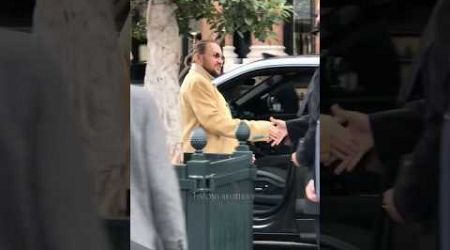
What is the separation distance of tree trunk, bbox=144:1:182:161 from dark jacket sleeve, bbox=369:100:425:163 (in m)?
1.33

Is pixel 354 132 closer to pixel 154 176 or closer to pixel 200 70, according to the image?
pixel 154 176

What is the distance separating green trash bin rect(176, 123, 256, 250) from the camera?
11.8 feet

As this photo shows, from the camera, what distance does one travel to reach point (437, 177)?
1.86m

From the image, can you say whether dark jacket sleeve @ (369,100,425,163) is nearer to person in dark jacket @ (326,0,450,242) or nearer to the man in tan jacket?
person in dark jacket @ (326,0,450,242)

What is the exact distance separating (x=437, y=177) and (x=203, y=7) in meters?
2.43

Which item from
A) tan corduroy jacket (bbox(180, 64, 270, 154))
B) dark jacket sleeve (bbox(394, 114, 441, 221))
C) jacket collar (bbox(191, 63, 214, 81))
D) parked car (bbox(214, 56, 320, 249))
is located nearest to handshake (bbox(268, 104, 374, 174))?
dark jacket sleeve (bbox(394, 114, 441, 221))

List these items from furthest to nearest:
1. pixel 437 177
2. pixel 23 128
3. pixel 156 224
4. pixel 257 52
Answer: pixel 257 52
pixel 156 224
pixel 437 177
pixel 23 128

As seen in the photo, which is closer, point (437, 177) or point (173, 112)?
point (437, 177)

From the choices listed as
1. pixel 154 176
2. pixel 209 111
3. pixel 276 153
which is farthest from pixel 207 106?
pixel 154 176

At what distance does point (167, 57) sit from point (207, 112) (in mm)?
451

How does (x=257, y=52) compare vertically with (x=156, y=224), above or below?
above

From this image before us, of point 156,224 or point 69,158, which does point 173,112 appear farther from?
point 69,158

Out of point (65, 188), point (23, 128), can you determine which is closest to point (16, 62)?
point (23, 128)

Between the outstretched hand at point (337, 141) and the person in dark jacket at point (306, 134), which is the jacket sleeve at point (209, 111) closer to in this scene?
the person in dark jacket at point (306, 134)
